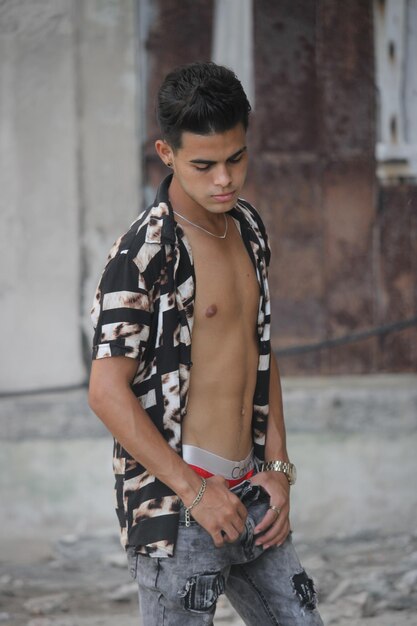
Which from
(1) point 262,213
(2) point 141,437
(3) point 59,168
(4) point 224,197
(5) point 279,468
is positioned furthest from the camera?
(1) point 262,213

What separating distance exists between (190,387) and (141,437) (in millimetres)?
223

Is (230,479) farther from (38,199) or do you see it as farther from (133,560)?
(38,199)

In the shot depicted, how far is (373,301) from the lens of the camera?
5.36 metres

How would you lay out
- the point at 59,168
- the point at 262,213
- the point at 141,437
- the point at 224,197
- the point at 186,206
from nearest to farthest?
the point at 141,437, the point at 224,197, the point at 186,206, the point at 59,168, the point at 262,213

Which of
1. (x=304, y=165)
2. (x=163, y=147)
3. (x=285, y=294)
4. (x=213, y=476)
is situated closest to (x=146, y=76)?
(x=304, y=165)

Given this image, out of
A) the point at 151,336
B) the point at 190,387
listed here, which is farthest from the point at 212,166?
the point at 190,387

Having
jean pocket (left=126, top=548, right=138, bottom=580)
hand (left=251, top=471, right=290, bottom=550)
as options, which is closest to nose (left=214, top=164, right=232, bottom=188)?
hand (left=251, top=471, right=290, bottom=550)

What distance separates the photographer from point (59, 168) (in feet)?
16.9

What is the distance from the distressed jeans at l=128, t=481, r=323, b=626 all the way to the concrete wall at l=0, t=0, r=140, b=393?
267 cm

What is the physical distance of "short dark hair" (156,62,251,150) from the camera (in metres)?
2.40

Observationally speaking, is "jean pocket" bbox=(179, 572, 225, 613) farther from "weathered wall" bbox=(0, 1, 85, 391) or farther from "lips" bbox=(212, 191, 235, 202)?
"weathered wall" bbox=(0, 1, 85, 391)

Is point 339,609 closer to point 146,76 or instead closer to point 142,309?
point 142,309

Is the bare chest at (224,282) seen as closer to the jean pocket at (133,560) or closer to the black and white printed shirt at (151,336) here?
the black and white printed shirt at (151,336)

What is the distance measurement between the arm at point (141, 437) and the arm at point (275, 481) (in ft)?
0.66
